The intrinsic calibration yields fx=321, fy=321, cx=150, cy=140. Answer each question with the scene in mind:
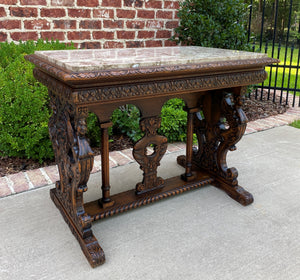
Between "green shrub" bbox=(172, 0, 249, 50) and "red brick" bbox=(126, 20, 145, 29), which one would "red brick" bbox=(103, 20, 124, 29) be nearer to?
"red brick" bbox=(126, 20, 145, 29)

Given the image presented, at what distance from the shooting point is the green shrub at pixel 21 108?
2668mm

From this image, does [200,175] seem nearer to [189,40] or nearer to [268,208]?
[268,208]

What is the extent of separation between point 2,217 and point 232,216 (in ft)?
5.00

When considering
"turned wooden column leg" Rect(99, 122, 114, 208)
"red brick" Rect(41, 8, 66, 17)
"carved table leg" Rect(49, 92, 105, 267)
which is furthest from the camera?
"red brick" Rect(41, 8, 66, 17)

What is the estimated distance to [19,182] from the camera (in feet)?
8.36

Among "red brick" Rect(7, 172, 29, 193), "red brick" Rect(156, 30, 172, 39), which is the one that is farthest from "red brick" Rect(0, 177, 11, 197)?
"red brick" Rect(156, 30, 172, 39)

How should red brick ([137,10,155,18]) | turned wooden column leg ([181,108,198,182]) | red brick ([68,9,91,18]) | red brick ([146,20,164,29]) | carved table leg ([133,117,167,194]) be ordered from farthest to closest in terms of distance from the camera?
1. red brick ([146,20,164,29])
2. red brick ([137,10,155,18])
3. red brick ([68,9,91,18])
4. turned wooden column leg ([181,108,198,182])
5. carved table leg ([133,117,167,194])

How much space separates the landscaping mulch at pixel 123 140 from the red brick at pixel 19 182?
0.41ft

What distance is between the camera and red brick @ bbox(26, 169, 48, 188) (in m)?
2.54

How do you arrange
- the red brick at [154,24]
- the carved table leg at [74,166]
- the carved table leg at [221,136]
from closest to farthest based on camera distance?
the carved table leg at [74,166], the carved table leg at [221,136], the red brick at [154,24]

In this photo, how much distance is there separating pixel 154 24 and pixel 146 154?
82.7 inches

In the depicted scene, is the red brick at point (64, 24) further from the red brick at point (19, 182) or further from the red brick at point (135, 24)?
the red brick at point (19, 182)

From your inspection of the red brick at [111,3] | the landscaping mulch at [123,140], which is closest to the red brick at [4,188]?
the landscaping mulch at [123,140]

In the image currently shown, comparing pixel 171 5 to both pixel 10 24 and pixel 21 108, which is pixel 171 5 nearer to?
pixel 10 24
